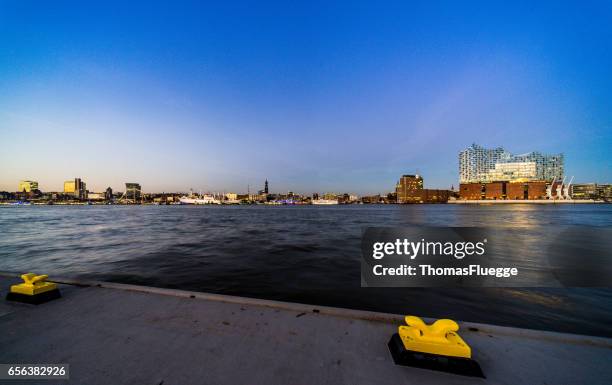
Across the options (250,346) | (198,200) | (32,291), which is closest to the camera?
(250,346)

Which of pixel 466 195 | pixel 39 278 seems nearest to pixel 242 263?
pixel 39 278

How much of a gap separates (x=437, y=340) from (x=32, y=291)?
4909 millimetres

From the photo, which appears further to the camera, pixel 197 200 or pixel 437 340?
pixel 197 200

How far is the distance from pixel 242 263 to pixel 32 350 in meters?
7.32

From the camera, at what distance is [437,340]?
2.08m

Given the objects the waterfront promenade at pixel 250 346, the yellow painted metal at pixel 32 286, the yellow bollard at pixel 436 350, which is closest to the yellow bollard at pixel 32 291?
the yellow painted metal at pixel 32 286

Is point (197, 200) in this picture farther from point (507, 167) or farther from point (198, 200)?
point (507, 167)

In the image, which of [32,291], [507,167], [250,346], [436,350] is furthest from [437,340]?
[507,167]

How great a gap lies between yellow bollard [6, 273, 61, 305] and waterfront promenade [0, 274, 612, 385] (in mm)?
100

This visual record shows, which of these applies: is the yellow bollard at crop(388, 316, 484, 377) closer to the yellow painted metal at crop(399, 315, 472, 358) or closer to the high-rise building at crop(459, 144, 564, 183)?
the yellow painted metal at crop(399, 315, 472, 358)

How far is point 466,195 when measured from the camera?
157 m

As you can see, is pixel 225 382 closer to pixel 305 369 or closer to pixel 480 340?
pixel 305 369

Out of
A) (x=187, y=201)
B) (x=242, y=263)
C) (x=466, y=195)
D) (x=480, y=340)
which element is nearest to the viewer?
(x=480, y=340)

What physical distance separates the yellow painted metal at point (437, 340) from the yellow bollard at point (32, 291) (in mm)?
4448
